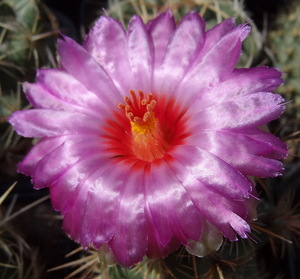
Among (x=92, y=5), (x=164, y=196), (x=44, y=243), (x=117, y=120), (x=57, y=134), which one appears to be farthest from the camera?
(x=92, y=5)

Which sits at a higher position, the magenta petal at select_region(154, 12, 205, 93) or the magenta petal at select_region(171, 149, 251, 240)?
the magenta petal at select_region(154, 12, 205, 93)

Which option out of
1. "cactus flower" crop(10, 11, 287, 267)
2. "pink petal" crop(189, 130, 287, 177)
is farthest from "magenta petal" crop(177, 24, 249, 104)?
"pink petal" crop(189, 130, 287, 177)

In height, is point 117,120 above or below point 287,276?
above

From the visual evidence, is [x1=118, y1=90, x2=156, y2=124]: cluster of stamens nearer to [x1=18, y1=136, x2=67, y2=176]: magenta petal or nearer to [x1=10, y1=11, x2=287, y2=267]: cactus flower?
[x1=10, y1=11, x2=287, y2=267]: cactus flower

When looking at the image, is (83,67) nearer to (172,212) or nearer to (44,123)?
(44,123)

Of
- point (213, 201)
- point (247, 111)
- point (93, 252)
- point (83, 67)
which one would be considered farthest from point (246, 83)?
point (93, 252)

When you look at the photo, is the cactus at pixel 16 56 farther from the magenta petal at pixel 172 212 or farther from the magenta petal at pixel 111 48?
the magenta petal at pixel 172 212

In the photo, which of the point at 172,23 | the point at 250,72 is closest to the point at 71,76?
the point at 172,23

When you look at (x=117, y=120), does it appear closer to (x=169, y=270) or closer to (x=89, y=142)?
(x=89, y=142)

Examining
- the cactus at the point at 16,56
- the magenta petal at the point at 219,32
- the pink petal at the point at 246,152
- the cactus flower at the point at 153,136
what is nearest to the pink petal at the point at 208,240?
the cactus flower at the point at 153,136
